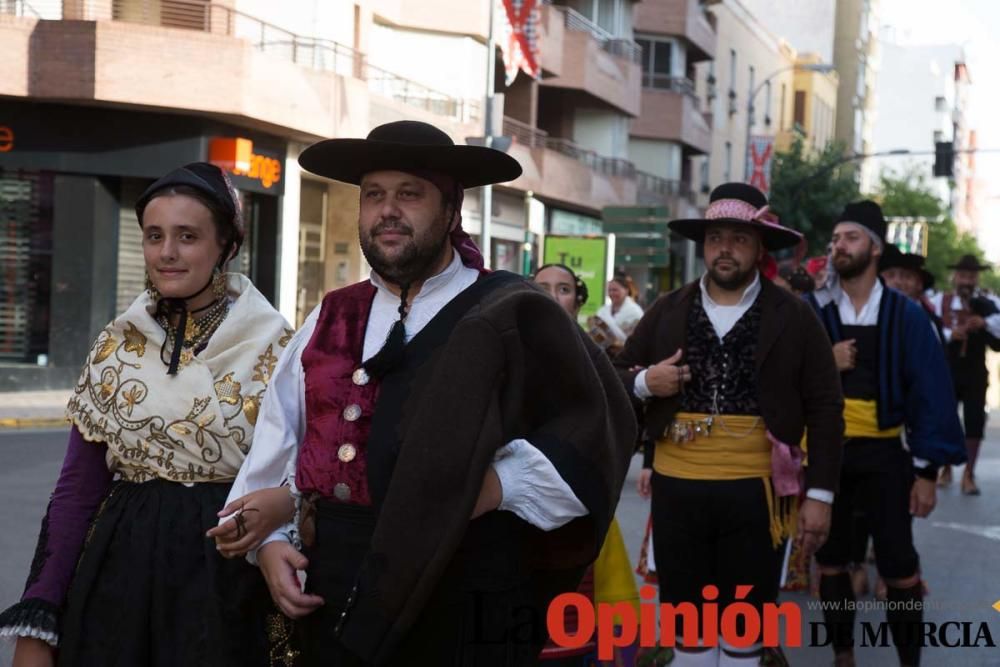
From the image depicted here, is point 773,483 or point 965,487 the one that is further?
point 965,487

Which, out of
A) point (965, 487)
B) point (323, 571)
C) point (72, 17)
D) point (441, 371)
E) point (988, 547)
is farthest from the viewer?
point (72, 17)

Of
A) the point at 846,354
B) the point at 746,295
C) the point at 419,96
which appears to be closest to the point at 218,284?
the point at 746,295

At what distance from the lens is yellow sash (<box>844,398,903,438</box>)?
6.44 metres

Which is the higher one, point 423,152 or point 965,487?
point 423,152

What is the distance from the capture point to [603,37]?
126ft

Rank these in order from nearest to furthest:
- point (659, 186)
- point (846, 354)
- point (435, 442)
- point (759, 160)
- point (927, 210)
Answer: point (435, 442)
point (846, 354)
point (759, 160)
point (659, 186)
point (927, 210)

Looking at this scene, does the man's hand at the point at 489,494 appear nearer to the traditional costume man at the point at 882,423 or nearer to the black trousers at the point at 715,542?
the black trousers at the point at 715,542

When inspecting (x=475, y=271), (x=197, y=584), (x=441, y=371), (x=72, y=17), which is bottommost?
(x=197, y=584)

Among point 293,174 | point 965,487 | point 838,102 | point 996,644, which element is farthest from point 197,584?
point 838,102

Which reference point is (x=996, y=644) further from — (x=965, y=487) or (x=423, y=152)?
(x=965, y=487)

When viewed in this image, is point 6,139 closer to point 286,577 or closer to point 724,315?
point 724,315

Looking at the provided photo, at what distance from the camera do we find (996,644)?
7184 millimetres

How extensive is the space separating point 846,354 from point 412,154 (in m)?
3.70

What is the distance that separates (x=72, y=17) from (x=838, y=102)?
6345 cm
